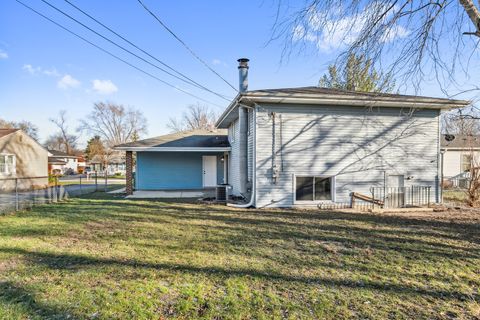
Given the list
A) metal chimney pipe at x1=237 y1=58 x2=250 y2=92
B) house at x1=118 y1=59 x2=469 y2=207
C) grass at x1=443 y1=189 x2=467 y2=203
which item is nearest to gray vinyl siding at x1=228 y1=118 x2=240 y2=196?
house at x1=118 y1=59 x2=469 y2=207

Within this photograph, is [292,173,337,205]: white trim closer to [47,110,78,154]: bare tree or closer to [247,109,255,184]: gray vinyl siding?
[247,109,255,184]: gray vinyl siding

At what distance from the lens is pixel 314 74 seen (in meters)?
6.20

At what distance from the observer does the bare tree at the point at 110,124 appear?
48.9 meters

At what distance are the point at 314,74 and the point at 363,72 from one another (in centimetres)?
97

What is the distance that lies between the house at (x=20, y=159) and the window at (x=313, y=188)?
17129mm

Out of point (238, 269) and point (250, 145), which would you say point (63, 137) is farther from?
point (238, 269)

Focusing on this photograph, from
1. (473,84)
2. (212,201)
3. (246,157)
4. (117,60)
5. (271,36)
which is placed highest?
(117,60)

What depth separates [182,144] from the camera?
16.0m

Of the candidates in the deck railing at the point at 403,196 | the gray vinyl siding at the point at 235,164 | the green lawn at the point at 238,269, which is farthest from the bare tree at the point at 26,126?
the deck railing at the point at 403,196

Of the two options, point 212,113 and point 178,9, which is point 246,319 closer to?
point 178,9

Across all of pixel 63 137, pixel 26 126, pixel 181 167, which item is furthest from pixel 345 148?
pixel 63 137

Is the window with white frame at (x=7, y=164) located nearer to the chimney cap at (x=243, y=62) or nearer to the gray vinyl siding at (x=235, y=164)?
the gray vinyl siding at (x=235, y=164)

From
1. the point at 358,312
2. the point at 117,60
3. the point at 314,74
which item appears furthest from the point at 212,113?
the point at 358,312

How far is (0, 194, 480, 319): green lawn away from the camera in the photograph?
123 inches
